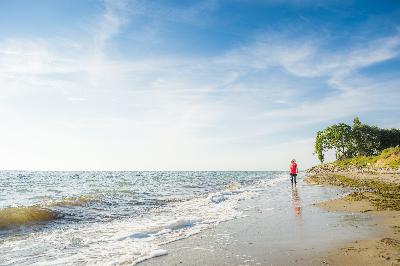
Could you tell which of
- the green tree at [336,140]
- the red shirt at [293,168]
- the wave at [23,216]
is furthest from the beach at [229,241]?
the green tree at [336,140]

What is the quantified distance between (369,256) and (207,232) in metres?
4.94

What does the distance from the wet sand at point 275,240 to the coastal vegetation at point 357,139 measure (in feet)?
299

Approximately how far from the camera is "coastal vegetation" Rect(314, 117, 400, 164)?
95.8m

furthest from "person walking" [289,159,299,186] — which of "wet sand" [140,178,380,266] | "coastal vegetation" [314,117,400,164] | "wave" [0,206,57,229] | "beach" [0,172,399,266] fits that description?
"coastal vegetation" [314,117,400,164]

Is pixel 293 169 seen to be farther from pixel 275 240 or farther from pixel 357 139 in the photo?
pixel 357 139

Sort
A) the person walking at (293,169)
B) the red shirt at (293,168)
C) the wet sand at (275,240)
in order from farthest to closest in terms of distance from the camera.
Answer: the red shirt at (293,168) → the person walking at (293,169) → the wet sand at (275,240)

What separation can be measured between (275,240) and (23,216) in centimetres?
1282

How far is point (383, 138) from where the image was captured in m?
95.9

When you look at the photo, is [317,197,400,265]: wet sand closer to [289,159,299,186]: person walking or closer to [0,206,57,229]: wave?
[0,206,57,229]: wave

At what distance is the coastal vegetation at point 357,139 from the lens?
3770 inches

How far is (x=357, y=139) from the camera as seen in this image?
318 feet

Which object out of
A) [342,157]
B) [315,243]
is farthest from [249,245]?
[342,157]

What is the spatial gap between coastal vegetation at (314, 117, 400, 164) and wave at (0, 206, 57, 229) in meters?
91.7

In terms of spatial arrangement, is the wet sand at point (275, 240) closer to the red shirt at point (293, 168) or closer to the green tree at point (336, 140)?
the red shirt at point (293, 168)
